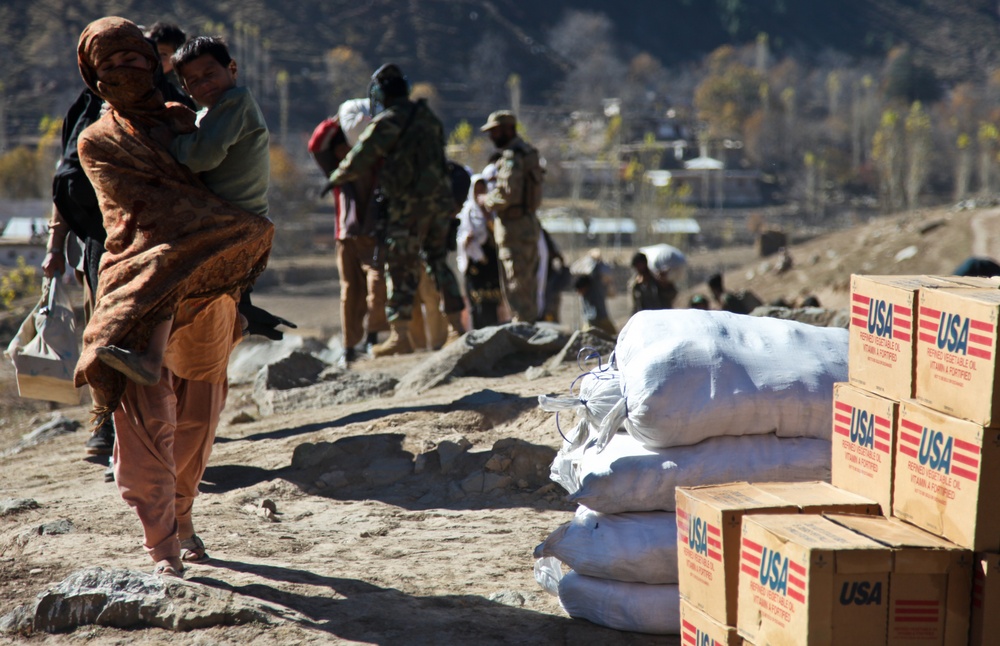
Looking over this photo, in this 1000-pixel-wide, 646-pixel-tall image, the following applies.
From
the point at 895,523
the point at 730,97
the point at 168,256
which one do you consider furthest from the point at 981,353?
the point at 730,97

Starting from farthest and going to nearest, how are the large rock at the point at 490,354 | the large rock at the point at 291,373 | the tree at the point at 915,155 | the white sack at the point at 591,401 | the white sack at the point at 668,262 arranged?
the tree at the point at 915,155 < the white sack at the point at 668,262 < the large rock at the point at 291,373 < the large rock at the point at 490,354 < the white sack at the point at 591,401

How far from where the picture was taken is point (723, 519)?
2197mm

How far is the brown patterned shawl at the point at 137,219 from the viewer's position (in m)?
2.69

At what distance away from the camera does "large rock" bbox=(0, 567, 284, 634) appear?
256 cm

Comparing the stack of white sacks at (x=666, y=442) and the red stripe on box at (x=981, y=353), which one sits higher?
the red stripe on box at (x=981, y=353)

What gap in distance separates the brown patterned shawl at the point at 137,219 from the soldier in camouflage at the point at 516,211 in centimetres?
378

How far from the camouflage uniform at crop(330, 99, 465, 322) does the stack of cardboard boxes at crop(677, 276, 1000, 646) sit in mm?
4086

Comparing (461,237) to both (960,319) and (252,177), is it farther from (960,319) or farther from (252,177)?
(960,319)

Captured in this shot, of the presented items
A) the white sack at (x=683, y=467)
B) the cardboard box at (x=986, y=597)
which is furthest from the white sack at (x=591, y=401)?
the cardboard box at (x=986, y=597)

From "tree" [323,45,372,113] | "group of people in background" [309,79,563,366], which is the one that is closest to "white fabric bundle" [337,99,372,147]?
"group of people in background" [309,79,563,366]

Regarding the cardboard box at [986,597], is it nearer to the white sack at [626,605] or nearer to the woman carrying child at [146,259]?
the white sack at [626,605]

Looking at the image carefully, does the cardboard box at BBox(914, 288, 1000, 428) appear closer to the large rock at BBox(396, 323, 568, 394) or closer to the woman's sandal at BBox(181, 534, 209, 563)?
the woman's sandal at BBox(181, 534, 209, 563)

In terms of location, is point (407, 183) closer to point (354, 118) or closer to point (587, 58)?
point (354, 118)

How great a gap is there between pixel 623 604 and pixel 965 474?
0.94m
